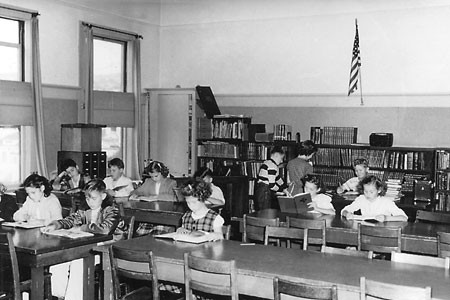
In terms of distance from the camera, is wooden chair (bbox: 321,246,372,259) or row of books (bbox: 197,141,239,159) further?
row of books (bbox: 197,141,239,159)

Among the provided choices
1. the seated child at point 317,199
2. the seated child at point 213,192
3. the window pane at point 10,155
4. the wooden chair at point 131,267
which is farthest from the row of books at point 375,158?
the wooden chair at point 131,267

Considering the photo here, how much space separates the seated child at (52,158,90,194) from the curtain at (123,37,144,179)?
302 cm

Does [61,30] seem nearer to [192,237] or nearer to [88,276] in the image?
[88,276]

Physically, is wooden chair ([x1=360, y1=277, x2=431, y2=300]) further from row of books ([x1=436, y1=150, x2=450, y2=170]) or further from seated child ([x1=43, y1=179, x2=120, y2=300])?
row of books ([x1=436, y1=150, x2=450, y2=170])

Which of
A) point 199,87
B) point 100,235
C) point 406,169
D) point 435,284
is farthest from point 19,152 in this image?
point 435,284

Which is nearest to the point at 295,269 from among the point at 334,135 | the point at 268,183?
the point at 268,183

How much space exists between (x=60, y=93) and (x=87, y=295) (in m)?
5.53

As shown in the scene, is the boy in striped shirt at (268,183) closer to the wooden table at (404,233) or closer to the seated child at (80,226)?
the wooden table at (404,233)

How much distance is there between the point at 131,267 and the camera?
415 centimetres

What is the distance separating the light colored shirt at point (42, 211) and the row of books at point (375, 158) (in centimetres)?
531

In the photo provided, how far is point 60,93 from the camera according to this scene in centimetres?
989

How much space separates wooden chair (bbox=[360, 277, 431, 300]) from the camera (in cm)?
308

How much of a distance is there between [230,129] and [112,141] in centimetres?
226

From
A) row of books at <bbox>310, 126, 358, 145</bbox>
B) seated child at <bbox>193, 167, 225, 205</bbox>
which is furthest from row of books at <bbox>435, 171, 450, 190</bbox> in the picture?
seated child at <bbox>193, 167, 225, 205</bbox>
